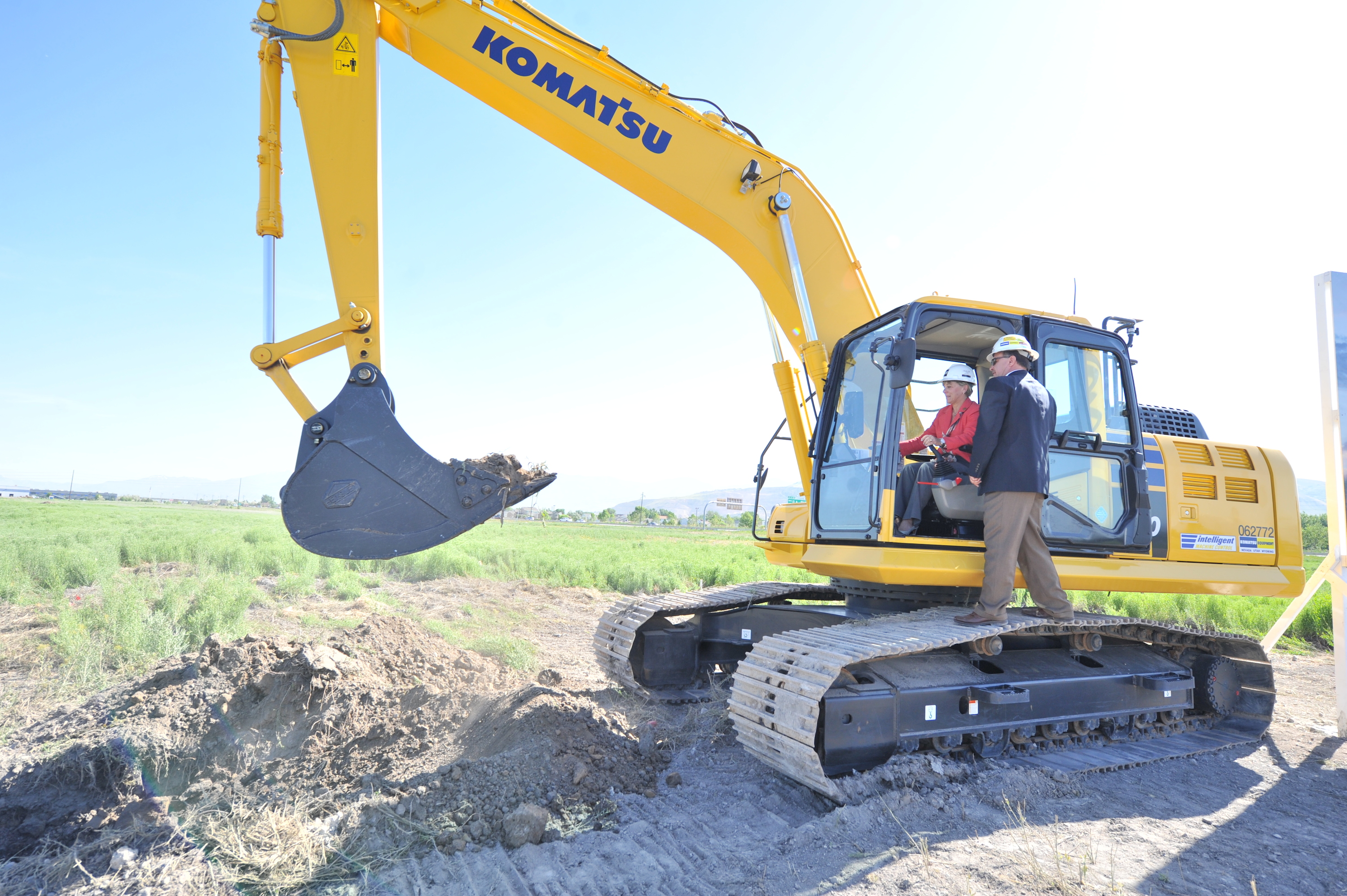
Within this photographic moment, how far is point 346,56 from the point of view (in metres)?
4.68

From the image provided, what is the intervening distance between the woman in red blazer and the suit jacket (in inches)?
8.6

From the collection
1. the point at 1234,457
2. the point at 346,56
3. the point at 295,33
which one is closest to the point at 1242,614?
the point at 1234,457

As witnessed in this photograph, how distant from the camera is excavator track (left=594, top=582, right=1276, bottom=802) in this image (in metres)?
4.04

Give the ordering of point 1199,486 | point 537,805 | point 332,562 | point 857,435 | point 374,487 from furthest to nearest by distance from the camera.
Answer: point 332,562 → point 1199,486 → point 857,435 → point 374,487 → point 537,805

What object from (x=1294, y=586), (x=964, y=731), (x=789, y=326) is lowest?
(x=964, y=731)

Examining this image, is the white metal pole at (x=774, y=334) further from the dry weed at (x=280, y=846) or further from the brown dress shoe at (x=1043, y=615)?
the dry weed at (x=280, y=846)

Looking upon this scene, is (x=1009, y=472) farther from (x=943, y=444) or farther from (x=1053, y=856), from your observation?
(x=1053, y=856)

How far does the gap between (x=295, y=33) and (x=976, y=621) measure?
5762 mm

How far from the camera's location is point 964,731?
15.3 feet

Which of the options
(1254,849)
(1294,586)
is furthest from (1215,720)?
(1254,849)

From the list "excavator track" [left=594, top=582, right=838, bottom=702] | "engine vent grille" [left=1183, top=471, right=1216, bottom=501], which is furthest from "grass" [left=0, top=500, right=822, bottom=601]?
"engine vent grille" [left=1183, top=471, right=1216, bottom=501]

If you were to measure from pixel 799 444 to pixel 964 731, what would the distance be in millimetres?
2421

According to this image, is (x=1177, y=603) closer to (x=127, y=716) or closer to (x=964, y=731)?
(x=964, y=731)

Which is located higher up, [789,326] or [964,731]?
[789,326]
